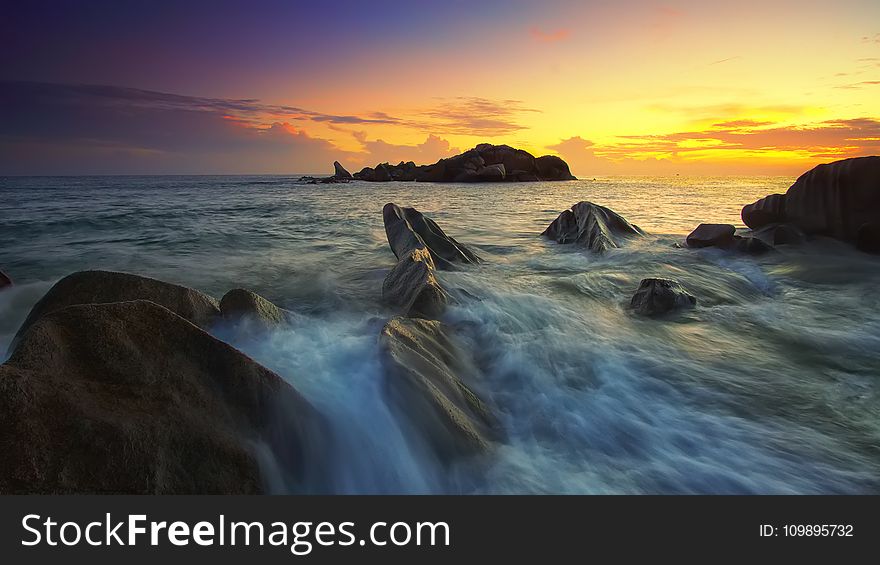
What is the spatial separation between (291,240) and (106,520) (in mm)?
10384

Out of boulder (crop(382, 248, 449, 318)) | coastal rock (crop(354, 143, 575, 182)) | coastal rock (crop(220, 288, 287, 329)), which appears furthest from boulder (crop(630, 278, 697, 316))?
coastal rock (crop(354, 143, 575, 182))

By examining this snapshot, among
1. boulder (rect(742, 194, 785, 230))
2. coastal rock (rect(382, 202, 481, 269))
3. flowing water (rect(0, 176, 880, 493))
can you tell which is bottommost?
flowing water (rect(0, 176, 880, 493))

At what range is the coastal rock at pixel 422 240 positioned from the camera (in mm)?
7926

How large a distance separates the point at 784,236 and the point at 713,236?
1248 mm

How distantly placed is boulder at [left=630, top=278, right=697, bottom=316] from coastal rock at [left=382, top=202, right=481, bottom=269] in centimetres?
327

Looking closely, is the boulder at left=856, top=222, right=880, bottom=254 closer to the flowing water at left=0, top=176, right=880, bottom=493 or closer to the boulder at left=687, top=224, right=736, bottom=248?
the flowing water at left=0, top=176, right=880, bottom=493

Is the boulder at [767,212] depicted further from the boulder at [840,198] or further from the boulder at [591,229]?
the boulder at [591,229]

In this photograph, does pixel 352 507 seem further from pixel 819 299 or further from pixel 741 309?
pixel 819 299

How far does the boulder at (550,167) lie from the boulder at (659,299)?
69299 millimetres

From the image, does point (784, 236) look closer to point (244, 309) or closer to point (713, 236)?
point (713, 236)

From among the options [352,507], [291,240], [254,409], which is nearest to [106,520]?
[254,409]

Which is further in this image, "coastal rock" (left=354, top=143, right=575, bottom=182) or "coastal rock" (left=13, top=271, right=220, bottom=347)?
"coastal rock" (left=354, top=143, right=575, bottom=182)

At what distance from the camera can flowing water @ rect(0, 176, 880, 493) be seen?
106 inches

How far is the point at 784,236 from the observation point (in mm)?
8609
